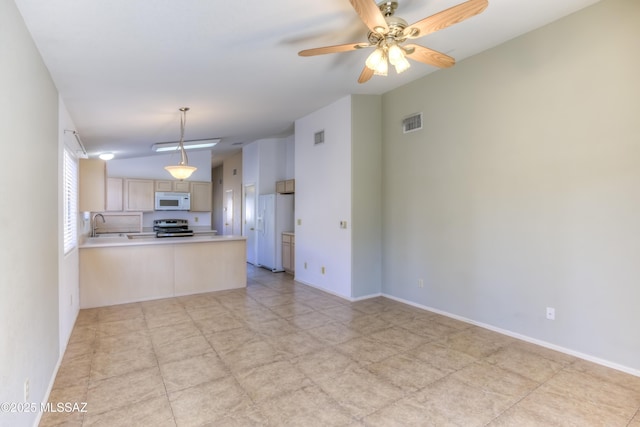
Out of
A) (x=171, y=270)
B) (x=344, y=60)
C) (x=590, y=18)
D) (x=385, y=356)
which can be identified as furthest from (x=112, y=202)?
(x=590, y=18)

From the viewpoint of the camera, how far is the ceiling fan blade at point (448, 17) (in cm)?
195

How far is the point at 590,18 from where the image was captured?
2.85 m

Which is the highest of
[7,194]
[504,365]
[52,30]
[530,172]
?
[52,30]

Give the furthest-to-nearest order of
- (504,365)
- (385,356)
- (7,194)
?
(385,356)
(504,365)
(7,194)

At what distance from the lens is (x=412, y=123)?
4.48 metres

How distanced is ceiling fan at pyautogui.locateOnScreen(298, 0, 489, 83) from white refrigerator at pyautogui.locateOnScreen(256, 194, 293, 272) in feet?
15.7

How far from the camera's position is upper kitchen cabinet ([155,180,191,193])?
299 inches

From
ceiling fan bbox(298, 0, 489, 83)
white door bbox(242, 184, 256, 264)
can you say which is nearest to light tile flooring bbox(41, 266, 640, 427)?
ceiling fan bbox(298, 0, 489, 83)

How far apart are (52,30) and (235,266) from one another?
13.2 feet

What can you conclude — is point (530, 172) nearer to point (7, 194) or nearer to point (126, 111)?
point (7, 194)

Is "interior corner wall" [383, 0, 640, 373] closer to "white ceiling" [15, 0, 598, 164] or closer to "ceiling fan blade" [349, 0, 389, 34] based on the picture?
"white ceiling" [15, 0, 598, 164]

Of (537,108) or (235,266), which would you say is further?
(235,266)

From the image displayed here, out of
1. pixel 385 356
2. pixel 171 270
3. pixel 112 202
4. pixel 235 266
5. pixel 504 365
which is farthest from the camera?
pixel 112 202

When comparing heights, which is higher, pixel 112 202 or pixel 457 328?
pixel 112 202
